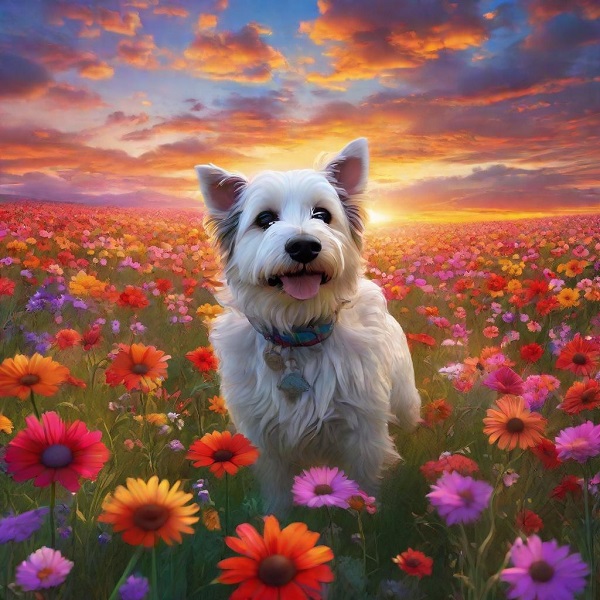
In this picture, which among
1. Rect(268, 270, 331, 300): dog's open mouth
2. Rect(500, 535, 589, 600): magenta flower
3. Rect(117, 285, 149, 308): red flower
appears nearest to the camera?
Rect(500, 535, 589, 600): magenta flower

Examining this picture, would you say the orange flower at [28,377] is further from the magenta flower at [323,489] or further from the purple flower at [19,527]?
the magenta flower at [323,489]

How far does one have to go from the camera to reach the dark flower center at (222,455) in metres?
1.66

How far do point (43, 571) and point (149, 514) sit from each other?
256mm

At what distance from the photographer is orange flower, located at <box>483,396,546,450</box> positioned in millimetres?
1713

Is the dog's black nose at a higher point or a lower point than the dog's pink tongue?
higher

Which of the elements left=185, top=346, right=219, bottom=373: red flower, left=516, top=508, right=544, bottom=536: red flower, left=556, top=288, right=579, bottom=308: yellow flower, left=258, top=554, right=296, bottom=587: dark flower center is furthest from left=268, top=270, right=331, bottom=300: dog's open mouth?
left=556, top=288, right=579, bottom=308: yellow flower

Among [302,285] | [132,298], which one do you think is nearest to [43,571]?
[302,285]

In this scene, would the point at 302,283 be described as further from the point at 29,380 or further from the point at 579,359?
the point at 29,380

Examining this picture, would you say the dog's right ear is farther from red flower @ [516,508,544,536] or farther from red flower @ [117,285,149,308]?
red flower @ [516,508,544,536]

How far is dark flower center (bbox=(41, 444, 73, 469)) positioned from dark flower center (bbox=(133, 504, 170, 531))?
29cm

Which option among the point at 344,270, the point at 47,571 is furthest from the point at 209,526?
the point at 344,270

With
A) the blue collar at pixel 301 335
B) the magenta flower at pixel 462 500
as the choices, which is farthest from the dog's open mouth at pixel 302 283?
the magenta flower at pixel 462 500

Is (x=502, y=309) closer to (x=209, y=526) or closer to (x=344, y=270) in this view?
(x=344, y=270)

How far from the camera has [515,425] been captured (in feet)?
5.72
